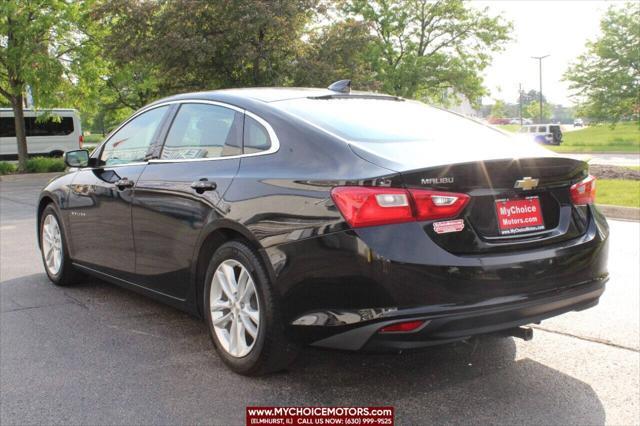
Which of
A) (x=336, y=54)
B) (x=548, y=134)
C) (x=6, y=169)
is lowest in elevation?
(x=6, y=169)

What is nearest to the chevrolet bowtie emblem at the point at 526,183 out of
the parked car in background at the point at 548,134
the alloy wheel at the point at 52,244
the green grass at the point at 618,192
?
the alloy wheel at the point at 52,244

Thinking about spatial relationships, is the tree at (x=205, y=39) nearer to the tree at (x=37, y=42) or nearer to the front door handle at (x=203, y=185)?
the tree at (x=37, y=42)

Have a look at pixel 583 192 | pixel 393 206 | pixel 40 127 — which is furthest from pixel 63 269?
pixel 40 127

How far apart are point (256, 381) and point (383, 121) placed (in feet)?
5.28

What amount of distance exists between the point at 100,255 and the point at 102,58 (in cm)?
1918

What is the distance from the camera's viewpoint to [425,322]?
290 cm

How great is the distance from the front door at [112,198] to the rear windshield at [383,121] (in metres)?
1.33

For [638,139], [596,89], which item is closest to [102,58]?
[596,89]

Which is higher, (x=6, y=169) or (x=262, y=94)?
(x=262, y=94)

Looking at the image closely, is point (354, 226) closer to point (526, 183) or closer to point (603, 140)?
point (526, 183)

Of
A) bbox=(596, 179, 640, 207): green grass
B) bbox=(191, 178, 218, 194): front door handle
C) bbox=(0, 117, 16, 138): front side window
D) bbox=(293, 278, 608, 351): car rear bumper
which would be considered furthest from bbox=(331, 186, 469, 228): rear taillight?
bbox=(0, 117, 16, 138): front side window

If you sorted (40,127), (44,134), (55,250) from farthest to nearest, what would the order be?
(44,134), (40,127), (55,250)

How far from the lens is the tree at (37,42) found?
2159cm

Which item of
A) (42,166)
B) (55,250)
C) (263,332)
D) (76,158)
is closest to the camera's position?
(263,332)
